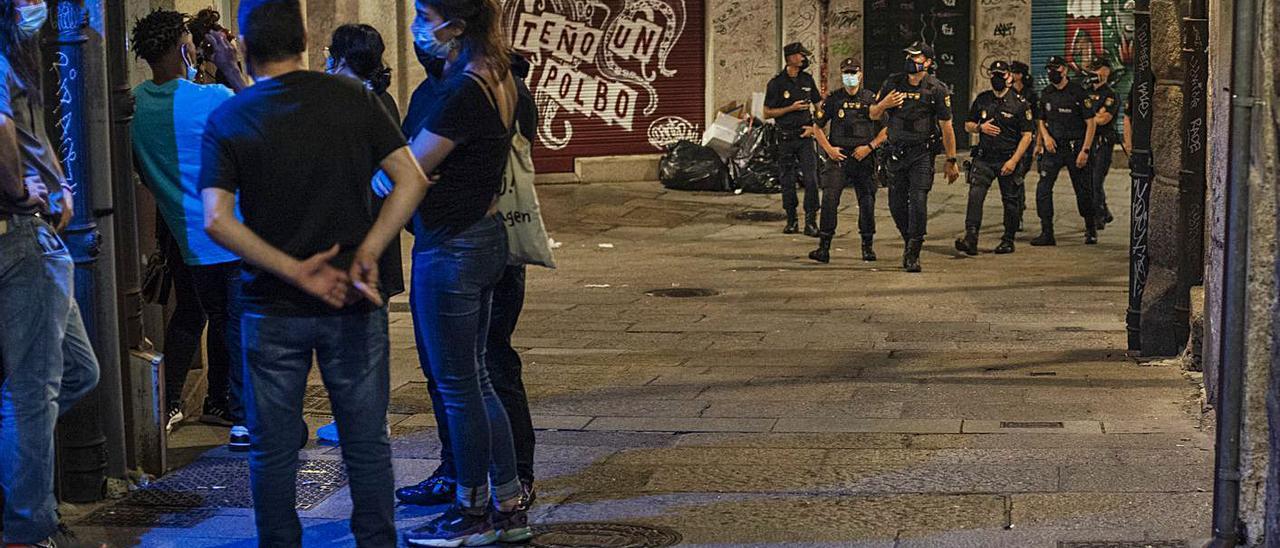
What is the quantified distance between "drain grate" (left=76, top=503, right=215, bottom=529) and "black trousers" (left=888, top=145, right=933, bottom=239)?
30.2 ft

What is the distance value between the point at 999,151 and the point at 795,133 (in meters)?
2.03

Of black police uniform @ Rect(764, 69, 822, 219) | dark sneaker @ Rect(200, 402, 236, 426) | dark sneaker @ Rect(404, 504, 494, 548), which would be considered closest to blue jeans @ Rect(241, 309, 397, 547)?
dark sneaker @ Rect(404, 504, 494, 548)

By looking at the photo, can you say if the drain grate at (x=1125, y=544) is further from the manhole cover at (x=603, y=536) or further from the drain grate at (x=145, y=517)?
the drain grate at (x=145, y=517)

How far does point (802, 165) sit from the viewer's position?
17.1 m

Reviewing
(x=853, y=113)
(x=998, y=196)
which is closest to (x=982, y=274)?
(x=853, y=113)

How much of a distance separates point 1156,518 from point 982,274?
28.6 feet

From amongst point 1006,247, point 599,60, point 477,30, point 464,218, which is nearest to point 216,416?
point 464,218

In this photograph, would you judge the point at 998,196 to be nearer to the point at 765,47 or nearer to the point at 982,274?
the point at 765,47

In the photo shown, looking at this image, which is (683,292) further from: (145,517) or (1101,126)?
(145,517)

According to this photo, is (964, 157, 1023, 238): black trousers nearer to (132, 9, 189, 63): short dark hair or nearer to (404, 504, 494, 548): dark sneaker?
(132, 9, 189, 63): short dark hair

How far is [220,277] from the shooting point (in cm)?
720

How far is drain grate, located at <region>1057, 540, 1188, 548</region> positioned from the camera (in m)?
5.57

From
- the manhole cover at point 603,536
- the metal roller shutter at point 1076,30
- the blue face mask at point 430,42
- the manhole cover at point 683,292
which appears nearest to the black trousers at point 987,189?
the manhole cover at point 683,292

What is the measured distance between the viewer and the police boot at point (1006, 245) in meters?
16.1
